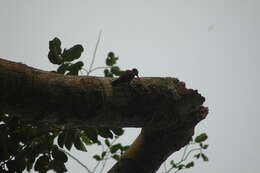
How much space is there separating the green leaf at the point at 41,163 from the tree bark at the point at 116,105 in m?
0.51

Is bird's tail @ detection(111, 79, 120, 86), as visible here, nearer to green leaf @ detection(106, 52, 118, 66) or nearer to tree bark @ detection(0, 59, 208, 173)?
tree bark @ detection(0, 59, 208, 173)

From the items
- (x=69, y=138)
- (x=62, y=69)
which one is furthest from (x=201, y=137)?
(x=62, y=69)

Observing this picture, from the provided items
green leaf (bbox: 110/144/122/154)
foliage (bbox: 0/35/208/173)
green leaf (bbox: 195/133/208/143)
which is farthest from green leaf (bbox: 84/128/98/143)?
green leaf (bbox: 195/133/208/143)

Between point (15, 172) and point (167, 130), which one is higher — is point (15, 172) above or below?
below

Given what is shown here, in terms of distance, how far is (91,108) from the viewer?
3.49ft

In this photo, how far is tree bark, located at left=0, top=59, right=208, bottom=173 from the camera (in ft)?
3.07

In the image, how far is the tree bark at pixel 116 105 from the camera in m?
0.94

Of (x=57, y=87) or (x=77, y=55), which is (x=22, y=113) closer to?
(x=57, y=87)

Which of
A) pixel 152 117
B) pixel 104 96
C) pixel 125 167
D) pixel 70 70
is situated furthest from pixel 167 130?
pixel 70 70

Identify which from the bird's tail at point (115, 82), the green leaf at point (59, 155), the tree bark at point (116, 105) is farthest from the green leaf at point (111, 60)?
the bird's tail at point (115, 82)

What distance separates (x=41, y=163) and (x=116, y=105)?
0.74 m

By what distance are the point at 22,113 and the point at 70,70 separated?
2.56 feet

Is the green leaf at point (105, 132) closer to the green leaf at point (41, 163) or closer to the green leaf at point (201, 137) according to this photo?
the green leaf at point (41, 163)

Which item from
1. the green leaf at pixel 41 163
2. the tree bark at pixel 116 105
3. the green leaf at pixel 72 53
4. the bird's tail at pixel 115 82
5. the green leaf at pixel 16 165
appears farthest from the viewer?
the green leaf at pixel 72 53
